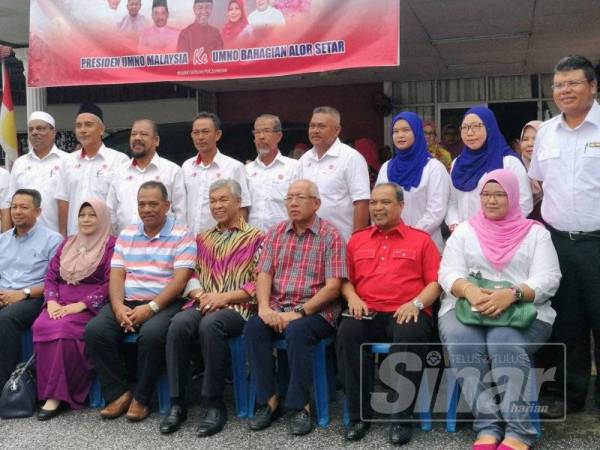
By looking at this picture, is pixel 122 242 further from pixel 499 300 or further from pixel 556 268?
pixel 556 268

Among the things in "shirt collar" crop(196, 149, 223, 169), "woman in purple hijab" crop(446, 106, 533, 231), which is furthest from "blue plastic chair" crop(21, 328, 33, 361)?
"woman in purple hijab" crop(446, 106, 533, 231)

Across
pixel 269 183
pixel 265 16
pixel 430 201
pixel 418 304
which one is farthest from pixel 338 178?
pixel 265 16

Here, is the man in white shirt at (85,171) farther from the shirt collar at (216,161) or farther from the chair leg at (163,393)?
the chair leg at (163,393)

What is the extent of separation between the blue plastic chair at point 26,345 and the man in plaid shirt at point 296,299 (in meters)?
1.51

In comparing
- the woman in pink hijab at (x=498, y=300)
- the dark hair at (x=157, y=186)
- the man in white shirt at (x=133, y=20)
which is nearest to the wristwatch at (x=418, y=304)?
→ the woman in pink hijab at (x=498, y=300)

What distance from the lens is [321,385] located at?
3412 mm

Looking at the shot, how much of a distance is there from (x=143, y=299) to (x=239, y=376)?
74cm

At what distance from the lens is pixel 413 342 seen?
10.4 ft

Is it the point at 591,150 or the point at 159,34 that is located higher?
the point at 159,34

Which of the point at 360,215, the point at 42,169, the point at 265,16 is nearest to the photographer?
the point at 360,215

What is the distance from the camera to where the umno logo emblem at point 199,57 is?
14.9 feet

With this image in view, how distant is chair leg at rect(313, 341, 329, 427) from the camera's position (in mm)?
3404

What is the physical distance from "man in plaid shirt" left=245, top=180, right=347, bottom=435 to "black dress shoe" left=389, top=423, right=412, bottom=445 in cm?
43

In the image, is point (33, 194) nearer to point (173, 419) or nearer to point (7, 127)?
point (173, 419)
